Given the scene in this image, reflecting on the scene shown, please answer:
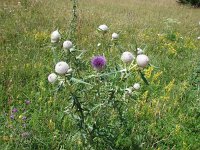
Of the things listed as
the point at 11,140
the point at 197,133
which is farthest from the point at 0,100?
the point at 197,133

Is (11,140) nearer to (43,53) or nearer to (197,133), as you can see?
(197,133)

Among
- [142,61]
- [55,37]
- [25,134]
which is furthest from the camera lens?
[25,134]

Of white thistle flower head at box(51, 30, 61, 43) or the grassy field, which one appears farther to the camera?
the grassy field

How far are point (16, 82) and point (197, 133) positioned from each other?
6.04 ft

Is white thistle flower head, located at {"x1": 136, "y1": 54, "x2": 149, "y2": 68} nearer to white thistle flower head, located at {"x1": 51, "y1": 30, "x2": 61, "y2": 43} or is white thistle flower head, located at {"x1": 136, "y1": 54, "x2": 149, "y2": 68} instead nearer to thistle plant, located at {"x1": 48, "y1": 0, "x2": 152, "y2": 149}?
thistle plant, located at {"x1": 48, "y1": 0, "x2": 152, "y2": 149}

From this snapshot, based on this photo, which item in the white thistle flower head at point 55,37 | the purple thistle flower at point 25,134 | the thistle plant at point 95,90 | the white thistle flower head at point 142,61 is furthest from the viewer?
the purple thistle flower at point 25,134

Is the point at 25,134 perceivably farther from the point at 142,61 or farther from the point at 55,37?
the point at 142,61

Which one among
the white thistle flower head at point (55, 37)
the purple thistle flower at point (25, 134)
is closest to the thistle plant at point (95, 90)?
the white thistle flower head at point (55, 37)

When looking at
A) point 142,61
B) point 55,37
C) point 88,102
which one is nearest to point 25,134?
point 88,102

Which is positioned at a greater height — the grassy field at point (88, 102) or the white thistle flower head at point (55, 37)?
the white thistle flower head at point (55, 37)

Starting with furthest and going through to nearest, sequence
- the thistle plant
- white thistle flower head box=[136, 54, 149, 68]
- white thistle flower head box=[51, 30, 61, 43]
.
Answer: white thistle flower head box=[51, 30, 61, 43]
the thistle plant
white thistle flower head box=[136, 54, 149, 68]

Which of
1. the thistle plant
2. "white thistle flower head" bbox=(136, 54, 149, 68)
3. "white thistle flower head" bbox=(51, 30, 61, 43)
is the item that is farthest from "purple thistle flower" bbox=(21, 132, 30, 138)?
"white thistle flower head" bbox=(136, 54, 149, 68)

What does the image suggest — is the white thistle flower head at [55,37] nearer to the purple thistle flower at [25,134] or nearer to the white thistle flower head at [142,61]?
the white thistle flower head at [142,61]

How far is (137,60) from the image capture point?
1954 mm
